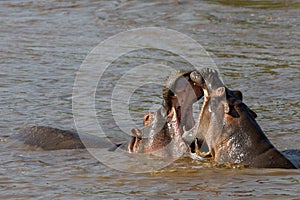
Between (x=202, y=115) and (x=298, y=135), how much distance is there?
1.77 m

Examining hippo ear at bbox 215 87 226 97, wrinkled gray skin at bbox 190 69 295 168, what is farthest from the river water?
hippo ear at bbox 215 87 226 97

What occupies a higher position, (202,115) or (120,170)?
(202,115)

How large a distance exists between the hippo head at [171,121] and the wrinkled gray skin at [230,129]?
0.17 meters

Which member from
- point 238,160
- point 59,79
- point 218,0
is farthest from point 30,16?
point 238,160

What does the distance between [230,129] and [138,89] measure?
3.80 metres

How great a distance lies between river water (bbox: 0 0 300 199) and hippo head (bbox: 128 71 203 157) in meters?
0.17

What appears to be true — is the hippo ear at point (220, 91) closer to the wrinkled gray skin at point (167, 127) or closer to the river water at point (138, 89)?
the wrinkled gray skin at point (167, 127)

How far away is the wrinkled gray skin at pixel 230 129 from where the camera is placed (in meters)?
5.59

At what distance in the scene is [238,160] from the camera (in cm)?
569

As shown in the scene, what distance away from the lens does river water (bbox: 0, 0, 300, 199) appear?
557cm

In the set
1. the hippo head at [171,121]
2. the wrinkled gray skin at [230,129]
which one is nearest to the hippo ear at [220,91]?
the wrinkled gray skin at [230,129]

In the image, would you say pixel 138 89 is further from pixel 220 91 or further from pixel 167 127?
pixel 220 91

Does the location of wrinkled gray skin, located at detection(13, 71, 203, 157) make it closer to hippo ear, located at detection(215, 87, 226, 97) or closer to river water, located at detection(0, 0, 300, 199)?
river water, located at detection(0, 0, 300, 199)

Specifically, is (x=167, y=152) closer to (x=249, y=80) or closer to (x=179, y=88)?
(x=179, y=88)
